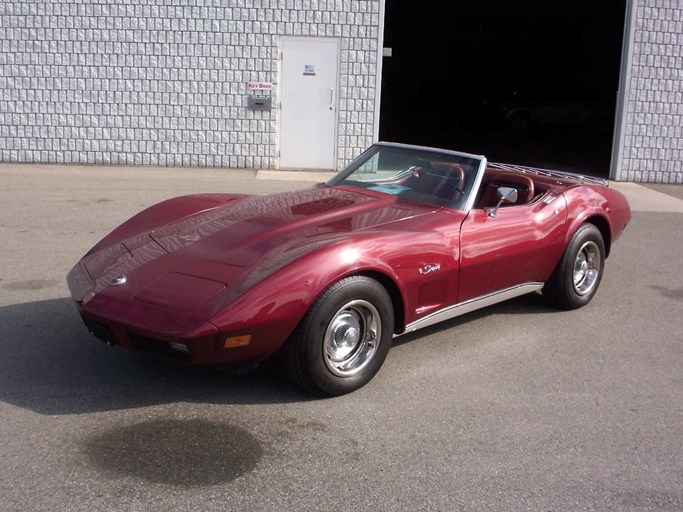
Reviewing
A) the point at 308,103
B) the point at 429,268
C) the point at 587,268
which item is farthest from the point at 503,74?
the point at 429,268

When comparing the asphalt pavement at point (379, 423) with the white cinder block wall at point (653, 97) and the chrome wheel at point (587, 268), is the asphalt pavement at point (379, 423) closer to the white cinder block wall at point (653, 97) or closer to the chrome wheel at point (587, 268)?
the chrome wheel at point (587, 268)

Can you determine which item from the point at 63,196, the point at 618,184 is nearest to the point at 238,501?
the point at 63,196

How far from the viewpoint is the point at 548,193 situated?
6191mm

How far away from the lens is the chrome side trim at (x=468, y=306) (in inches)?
199

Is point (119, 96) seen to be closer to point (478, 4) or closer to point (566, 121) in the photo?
point (566, 121)

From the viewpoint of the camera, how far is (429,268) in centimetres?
497

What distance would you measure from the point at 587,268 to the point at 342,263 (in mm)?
2836

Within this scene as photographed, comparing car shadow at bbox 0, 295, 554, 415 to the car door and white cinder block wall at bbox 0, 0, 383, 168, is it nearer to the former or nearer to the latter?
the car door

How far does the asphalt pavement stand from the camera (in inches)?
142

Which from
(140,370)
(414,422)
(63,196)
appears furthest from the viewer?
(63,196)

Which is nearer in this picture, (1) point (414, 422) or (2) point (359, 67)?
(1) point (414, 422)

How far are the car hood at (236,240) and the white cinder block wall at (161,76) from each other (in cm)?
805

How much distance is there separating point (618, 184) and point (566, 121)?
9.57 m

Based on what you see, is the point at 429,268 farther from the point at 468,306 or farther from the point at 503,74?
the point at 503,74
